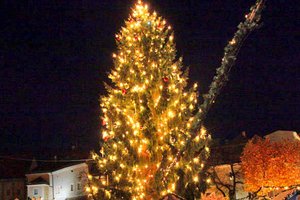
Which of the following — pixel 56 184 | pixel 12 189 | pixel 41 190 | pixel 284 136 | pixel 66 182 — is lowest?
pixel 41 190

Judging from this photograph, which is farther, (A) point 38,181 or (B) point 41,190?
(A) point 38,181

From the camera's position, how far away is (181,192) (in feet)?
41.3

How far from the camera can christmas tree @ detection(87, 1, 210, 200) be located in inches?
529

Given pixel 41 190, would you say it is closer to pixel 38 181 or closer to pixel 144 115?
pixel 38 181

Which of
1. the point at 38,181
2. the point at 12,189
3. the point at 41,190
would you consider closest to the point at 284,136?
the point at 41,190

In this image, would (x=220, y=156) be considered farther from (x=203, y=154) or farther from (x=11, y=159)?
(x=203, y=154)

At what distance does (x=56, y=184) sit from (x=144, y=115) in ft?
149

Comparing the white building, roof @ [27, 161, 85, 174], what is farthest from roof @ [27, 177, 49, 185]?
roof @ [27, 161, 85, 174]

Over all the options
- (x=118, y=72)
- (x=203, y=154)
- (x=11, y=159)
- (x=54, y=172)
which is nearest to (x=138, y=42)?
(x=118, y=72)

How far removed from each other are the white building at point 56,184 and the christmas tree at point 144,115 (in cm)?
4310

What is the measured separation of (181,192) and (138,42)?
15.5ft

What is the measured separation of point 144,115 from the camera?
45.4ft

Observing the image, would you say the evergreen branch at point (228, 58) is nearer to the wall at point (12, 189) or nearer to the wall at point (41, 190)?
the wall at point (41, 190)

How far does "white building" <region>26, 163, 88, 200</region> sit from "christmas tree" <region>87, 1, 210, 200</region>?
141 ft
